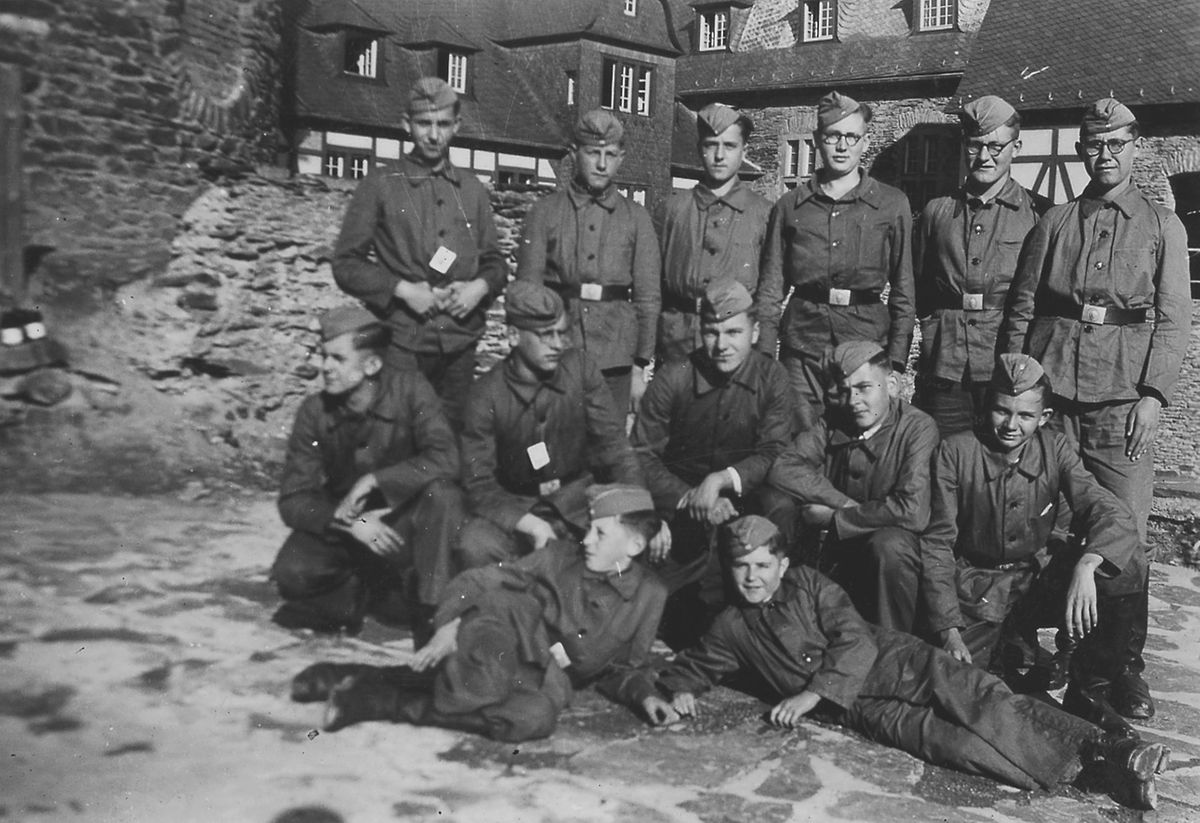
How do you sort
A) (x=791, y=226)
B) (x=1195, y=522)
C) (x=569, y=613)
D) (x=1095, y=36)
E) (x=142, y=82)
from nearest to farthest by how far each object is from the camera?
(x=569, y=613) → (x=142, y=82) → (x=791, y=226) → (x=1195, y=522) → (x=1095, y=36)

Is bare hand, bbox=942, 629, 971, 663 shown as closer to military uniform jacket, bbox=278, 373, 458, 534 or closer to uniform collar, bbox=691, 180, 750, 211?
military uniform jacket, bbox=278, 373, 458, 534

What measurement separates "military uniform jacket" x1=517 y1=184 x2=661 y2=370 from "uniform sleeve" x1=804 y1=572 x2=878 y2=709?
1.65 metres

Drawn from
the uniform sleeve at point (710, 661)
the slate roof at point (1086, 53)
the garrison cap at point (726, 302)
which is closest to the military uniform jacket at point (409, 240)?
the garrison cap at point (726, 302)

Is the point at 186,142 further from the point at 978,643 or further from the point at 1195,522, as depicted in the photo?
the point at 1195,522

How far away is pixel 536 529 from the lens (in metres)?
4.47

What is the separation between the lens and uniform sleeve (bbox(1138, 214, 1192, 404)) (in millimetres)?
5055

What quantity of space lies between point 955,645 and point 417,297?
2.63 meters

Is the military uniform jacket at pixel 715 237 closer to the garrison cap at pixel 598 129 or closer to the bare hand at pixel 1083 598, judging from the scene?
the garrison cap at pixel 598 129

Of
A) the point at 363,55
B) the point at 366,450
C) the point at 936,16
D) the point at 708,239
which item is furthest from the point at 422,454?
the point at 936,16

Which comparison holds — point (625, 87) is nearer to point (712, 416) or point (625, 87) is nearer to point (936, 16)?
point (712, 416)

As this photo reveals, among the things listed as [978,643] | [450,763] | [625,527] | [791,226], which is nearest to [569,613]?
[625,527]

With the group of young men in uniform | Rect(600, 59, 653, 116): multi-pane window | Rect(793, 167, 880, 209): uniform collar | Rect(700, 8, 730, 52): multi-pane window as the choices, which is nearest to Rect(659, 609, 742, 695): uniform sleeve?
the group of young men in uniform

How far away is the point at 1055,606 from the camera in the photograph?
4.64m

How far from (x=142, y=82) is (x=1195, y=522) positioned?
6.20 m
